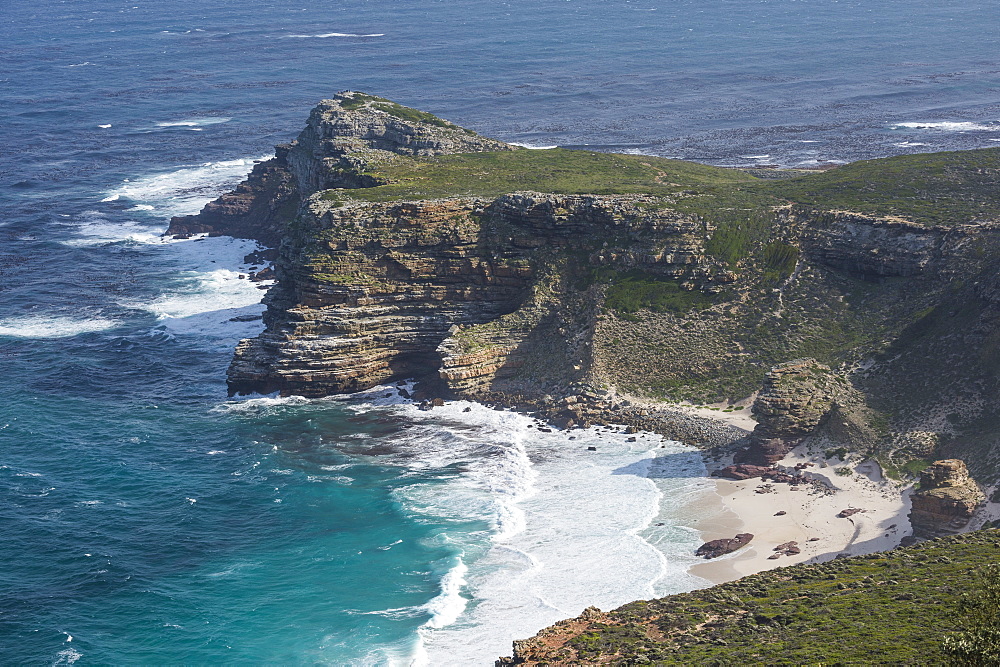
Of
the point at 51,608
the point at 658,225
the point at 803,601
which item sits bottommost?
the point at 51,608

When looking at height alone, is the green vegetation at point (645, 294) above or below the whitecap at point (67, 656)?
above

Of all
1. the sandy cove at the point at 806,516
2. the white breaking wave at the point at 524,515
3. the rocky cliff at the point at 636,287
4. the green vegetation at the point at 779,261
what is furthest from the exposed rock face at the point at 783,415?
the green vegetation at the point at 779,261

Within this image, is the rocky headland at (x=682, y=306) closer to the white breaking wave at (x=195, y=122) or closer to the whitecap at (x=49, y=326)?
the whitecap at (x=49, y=326)

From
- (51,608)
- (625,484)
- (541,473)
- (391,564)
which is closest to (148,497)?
(51,608)

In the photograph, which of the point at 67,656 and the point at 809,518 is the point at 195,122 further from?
the point at 809,518

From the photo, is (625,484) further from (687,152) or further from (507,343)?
(687,152)

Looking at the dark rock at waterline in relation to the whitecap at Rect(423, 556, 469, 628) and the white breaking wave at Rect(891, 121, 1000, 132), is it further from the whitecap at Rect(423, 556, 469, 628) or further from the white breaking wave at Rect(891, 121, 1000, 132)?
the white breaking wave at Rect(891, 121, 1000, 132)
